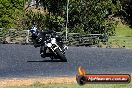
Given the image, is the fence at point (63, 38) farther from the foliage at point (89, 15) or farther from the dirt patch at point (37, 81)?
the dirt patch at point (37, 81)

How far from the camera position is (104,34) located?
116 ft

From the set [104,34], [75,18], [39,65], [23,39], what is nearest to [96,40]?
[104,34]

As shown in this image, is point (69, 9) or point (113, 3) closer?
point (69, 9)

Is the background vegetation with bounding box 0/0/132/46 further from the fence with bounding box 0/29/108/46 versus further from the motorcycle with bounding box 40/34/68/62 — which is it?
the motorcycle with bounding box 40/34/68/62

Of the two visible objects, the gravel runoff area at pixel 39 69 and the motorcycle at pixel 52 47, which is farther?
the motorcycle at pixel 52 47

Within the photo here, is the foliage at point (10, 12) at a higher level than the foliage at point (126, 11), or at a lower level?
higher

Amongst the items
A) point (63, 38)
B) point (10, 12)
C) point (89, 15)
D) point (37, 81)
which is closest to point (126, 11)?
point (89, 15)

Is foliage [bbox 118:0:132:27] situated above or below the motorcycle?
below

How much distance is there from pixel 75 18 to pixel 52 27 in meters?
2.24

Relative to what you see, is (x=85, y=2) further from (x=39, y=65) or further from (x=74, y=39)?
(x=39, y=65)

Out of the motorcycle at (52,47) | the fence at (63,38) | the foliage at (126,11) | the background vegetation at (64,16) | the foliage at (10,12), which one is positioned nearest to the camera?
the motorcycle at (52,47)

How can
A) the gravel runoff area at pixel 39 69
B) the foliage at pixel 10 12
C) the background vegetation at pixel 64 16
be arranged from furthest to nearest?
1. the background vegetation at pixel 64 16
2. the foliage at pixel 10 12
3. the gravel runoff area at pixel 39 69

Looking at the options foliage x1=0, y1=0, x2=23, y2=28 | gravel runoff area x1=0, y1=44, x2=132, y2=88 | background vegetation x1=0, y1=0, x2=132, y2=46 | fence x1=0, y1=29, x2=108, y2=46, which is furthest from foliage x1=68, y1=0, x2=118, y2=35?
gravel runoff area x1=0, y1=44, x2=132, y2=88

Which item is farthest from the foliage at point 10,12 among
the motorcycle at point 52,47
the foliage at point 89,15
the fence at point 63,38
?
the motorcycle at point 52,47
